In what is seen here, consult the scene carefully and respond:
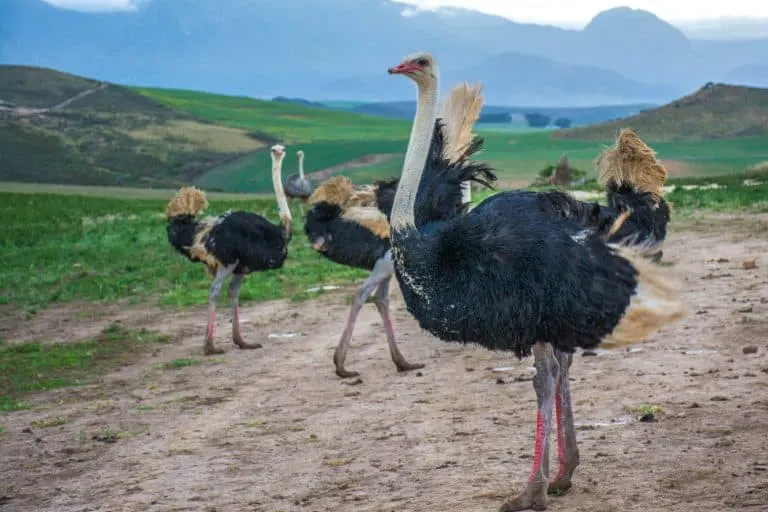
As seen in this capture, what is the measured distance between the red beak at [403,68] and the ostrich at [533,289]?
58 centimetres

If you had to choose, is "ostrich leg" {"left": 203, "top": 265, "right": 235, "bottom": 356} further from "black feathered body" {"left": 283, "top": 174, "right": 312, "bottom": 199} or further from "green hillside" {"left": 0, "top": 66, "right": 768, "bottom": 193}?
"green hillside" {"left": 0, "top": 66, "right": 768, "bottom": 193}

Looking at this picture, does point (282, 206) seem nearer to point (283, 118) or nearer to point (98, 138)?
point (98, 138)

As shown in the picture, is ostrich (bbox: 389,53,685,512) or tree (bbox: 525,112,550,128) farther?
tree (bbox: 525,112,550,128)

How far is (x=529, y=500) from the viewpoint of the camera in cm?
580

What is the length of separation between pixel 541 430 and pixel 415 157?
152cm

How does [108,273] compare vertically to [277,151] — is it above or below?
below

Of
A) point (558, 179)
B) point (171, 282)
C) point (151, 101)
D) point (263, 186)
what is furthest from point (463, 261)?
point (151, 101)

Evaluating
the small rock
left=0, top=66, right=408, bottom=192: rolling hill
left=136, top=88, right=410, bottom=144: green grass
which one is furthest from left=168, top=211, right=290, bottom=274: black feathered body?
left=136, top=88, right=410, bottom=144: green grass

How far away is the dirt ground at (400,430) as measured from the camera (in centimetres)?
617

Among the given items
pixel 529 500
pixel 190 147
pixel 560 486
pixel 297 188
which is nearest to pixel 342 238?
pixel 560 486

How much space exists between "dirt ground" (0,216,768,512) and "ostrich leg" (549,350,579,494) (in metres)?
0.11

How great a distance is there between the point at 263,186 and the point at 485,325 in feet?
116

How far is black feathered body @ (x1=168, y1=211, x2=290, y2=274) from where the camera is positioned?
11.8 m

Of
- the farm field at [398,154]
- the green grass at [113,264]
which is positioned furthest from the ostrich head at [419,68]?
the farm field at [398,154]
